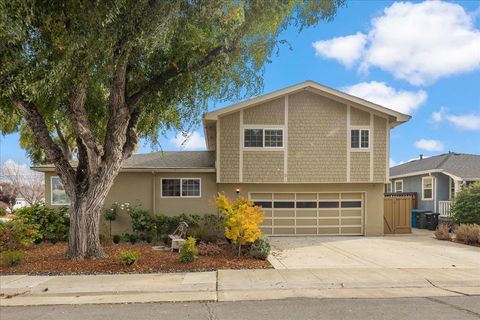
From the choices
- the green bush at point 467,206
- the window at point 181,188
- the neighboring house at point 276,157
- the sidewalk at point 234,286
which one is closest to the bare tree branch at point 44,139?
the sidewalk at point 234,286

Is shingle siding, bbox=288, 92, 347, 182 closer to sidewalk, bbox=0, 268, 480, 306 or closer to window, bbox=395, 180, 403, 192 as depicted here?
sidewalk, bbox=0, 268, 480, 306

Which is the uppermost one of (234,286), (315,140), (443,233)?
(315,140)

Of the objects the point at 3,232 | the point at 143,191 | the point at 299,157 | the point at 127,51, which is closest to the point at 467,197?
the point at 299,157

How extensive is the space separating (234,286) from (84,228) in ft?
15.5

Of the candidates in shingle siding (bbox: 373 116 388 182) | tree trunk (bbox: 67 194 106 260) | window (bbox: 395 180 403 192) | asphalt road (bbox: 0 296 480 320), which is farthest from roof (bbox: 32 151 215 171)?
window (bbox: 395 180 403 192)

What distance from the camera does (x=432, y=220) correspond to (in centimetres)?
2050

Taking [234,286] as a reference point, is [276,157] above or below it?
above

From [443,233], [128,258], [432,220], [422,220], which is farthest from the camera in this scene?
[422,220]

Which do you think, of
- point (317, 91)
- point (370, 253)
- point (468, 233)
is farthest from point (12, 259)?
point (468, 233)

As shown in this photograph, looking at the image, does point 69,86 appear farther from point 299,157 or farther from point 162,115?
point 299,157

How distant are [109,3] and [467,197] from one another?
52.8 ft

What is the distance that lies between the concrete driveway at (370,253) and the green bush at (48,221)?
7.78 meters

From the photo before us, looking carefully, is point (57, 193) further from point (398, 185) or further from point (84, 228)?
point (398, 185)

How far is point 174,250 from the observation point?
12.1 metres
